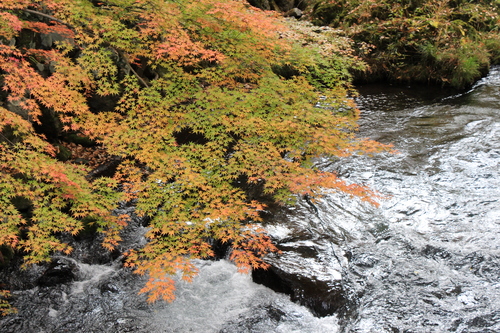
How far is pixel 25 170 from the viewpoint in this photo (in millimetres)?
4613

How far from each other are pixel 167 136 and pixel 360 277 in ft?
11.8

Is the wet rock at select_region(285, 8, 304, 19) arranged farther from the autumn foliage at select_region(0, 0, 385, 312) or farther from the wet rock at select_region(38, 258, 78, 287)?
the wet rock at select_region(38, 258, 78, 287)

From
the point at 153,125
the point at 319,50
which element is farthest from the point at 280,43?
the point at 153,125

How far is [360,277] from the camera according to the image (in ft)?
15.0

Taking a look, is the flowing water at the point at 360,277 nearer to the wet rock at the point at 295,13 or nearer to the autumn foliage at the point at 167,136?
the autumn foliage at the point at 167,136

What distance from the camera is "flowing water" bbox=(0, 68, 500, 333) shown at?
411 cm

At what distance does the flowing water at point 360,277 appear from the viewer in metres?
4.11

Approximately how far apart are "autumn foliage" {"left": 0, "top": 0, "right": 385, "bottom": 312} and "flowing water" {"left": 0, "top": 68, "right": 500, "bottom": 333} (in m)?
0.38

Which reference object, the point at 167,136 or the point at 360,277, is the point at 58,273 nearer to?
the point at 167,136

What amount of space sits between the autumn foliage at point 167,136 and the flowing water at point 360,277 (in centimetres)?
38

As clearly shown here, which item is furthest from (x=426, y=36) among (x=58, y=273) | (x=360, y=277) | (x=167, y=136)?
(x=58, y=273)

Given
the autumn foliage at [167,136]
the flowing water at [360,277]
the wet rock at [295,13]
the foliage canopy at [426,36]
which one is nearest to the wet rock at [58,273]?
→ the flowing water at [360,277]

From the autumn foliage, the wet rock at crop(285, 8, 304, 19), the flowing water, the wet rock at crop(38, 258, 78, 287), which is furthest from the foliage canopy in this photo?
the wet rock at crop(38, 258, 78, 287)

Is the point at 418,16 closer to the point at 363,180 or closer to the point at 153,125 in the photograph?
the point at 363,180
